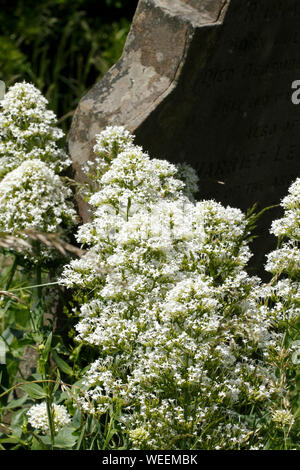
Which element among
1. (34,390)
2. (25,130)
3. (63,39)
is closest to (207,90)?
(25,130)

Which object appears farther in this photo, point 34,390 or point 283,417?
point 34,390

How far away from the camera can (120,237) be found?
2305 mm

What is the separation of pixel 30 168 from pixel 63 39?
394 centimetres

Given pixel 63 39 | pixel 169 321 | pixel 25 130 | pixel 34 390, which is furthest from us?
pixel 63 39

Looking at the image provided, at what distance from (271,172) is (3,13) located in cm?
359

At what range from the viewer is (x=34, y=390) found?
2.39 m

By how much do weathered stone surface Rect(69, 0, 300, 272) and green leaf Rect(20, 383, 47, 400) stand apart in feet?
3.22

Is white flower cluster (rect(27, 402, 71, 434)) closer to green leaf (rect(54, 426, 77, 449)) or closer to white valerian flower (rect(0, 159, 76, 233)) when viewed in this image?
green leaf (rect(54, 426, 77, 449))

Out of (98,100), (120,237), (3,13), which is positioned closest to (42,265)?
(120,237)

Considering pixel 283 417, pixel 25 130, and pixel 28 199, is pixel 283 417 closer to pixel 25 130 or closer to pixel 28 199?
pixel 28 199

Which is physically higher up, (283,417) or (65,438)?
(283,417)

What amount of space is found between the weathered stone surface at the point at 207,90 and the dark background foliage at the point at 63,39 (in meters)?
2.79

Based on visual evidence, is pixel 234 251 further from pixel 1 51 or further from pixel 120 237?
pixel 1 51

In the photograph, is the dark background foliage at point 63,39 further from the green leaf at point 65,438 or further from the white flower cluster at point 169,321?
the green leaf at point 65,438
